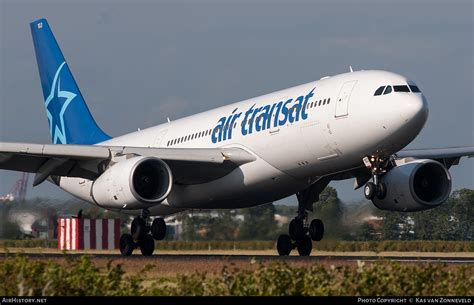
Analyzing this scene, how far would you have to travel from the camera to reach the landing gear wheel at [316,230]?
35.2 meters

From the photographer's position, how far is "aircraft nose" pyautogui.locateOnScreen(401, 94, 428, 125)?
91.4 feet

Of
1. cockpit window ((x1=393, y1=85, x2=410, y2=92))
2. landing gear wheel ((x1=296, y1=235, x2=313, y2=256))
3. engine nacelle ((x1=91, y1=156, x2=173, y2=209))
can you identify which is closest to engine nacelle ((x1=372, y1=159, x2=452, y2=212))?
landing gear wheel ((x1=296, y1=235, x2=313, y2=256))

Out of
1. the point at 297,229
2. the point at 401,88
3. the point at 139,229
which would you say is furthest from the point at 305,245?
the point at 401,88

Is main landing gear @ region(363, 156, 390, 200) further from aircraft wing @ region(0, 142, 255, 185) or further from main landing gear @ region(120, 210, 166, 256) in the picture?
main landing gear @ region(120, 210, 166, 256)

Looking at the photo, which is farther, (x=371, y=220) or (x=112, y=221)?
(x=112, y=221)

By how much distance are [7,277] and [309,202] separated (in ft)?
61.3

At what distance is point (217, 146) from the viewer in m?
33.8

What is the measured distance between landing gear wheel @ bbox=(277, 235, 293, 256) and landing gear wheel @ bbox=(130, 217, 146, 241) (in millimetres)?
4902

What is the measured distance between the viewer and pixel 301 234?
116 ft

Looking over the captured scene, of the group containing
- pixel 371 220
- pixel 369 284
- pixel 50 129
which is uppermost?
pixel 50 129

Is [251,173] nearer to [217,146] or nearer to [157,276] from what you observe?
[217,146]

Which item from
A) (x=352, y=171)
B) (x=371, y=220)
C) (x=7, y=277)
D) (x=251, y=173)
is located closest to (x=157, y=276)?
(x=7, y=277)

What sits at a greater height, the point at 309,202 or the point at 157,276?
the point at 309,202

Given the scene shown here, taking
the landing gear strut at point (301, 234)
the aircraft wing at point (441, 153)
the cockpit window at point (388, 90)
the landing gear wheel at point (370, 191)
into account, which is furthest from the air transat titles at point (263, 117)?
the aircraft wing at point (441, 153)
